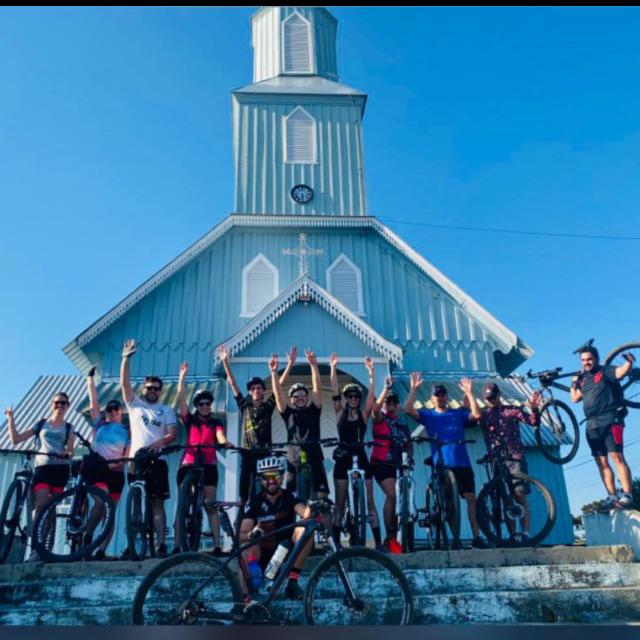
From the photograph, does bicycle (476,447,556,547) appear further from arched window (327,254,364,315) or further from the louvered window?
the louvered window

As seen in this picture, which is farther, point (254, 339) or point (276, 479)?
point (254, 339)

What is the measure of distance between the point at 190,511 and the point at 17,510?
1.88 m

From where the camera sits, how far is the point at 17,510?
5797 mm

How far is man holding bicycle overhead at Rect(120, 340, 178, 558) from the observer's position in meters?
5.72

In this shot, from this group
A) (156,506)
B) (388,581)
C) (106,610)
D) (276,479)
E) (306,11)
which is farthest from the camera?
(306,11)

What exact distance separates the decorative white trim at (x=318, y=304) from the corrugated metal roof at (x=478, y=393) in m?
0.96

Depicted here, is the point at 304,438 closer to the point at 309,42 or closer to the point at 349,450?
the point at 349,450

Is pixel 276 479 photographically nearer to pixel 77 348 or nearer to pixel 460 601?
pixel 460 601

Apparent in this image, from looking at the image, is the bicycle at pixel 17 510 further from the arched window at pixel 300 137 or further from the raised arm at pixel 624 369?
the arched window at pixel 300 137

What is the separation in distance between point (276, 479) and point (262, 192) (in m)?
10.4

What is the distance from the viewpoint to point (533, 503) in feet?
20.2

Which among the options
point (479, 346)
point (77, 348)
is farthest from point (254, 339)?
point (479, 346)

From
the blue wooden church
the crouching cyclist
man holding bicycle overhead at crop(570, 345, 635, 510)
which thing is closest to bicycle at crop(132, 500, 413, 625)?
the crouching cyclist

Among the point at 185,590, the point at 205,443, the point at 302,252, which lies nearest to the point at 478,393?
the point at 302,252
